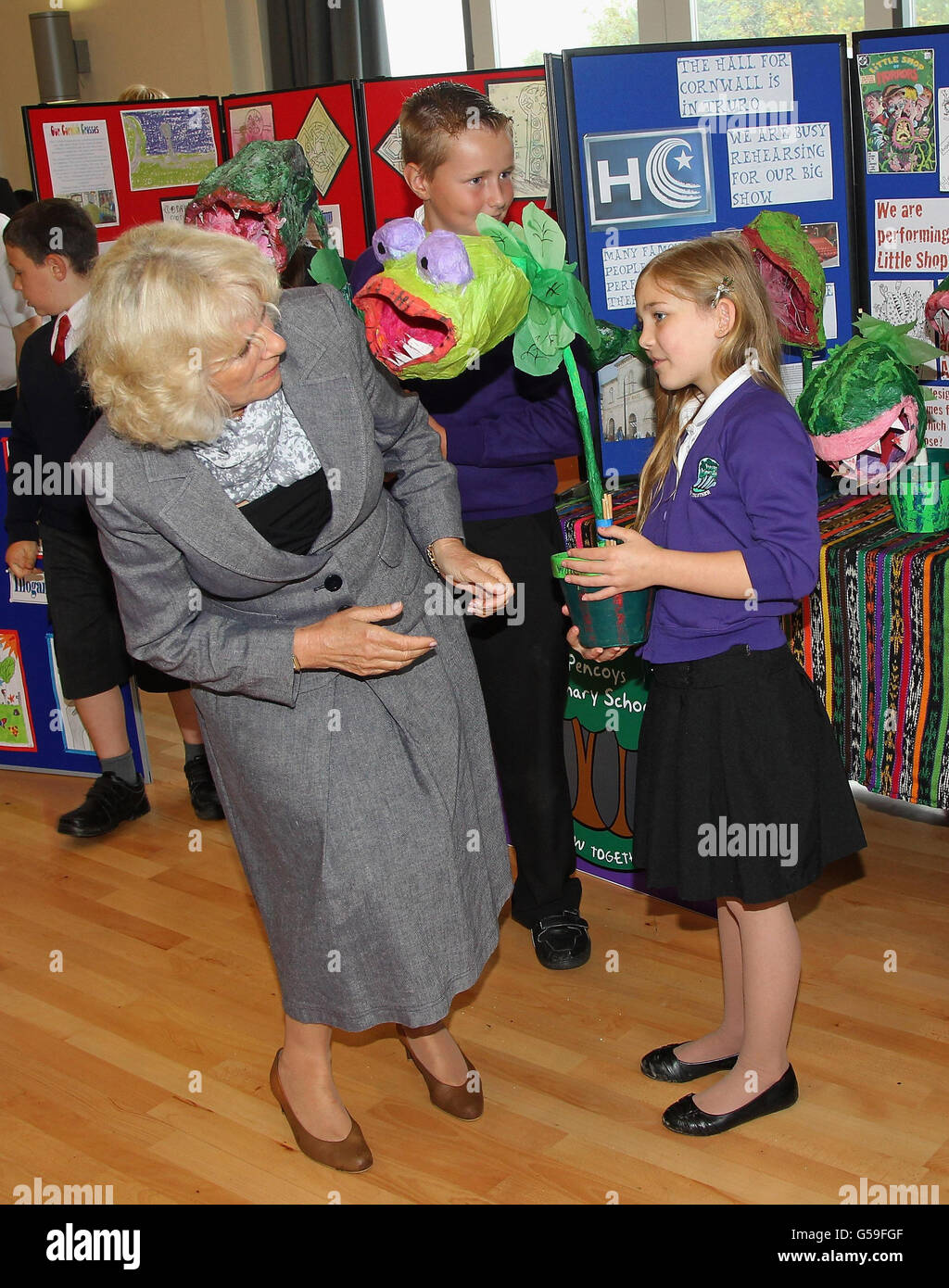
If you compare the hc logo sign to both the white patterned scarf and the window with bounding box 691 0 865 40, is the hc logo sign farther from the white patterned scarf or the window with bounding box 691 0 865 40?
the window with bounding box 691 0 865 40

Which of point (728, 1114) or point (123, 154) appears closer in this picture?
point (728, 1114)

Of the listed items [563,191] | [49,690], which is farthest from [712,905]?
[49,690]

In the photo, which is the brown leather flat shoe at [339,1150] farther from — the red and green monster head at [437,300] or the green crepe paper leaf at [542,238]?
the green crepe paper leaf at [542,238]

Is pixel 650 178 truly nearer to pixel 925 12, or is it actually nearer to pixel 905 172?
pixel 905 172

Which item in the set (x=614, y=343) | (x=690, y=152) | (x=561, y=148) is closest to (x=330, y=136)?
(x=561, y=148)

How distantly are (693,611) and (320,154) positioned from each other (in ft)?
7.49

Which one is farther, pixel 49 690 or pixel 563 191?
pixel 49 690

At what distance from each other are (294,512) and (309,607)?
133mm

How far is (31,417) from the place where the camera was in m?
2.99

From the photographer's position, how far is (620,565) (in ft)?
5.35

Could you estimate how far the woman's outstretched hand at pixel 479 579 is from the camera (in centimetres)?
172

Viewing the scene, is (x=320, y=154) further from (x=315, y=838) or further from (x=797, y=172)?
(x=315, y=838)

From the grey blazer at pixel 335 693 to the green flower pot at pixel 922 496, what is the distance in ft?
3.00

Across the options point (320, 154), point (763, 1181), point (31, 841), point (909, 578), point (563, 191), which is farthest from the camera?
point (320, 154)
